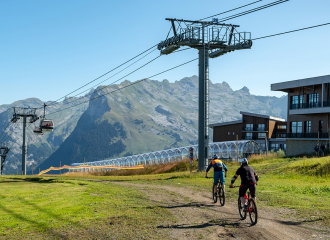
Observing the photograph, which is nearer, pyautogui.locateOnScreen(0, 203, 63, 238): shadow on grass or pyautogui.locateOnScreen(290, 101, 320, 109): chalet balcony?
pyautogui.locateOnScreen(0, 203, 63, 238): shadow on grass

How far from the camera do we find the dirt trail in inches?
372

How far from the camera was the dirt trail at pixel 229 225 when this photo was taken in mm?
9438

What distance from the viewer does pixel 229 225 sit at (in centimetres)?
1064

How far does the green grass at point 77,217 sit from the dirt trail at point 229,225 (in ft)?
2.24

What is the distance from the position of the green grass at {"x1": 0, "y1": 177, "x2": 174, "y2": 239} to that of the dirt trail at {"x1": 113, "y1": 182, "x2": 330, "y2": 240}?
0.68 m

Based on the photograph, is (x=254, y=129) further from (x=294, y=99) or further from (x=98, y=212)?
(x=98, y=212)

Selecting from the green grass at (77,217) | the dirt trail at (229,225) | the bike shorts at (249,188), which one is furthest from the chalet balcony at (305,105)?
the bike shorts at (249,188)

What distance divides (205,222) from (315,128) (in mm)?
A: 44002

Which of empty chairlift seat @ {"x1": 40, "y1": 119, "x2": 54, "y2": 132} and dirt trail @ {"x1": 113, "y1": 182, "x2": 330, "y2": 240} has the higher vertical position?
empty chairlift seat @ {"x1": 40, "y1": 119, "x2": 54, "y2": 132}

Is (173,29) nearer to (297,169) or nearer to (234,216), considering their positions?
(297,169)

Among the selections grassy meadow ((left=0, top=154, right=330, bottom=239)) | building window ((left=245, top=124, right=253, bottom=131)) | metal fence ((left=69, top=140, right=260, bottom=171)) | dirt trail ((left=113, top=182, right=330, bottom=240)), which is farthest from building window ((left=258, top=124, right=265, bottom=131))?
dirt trail ((left=113, top=182, right=330, bottom=240))

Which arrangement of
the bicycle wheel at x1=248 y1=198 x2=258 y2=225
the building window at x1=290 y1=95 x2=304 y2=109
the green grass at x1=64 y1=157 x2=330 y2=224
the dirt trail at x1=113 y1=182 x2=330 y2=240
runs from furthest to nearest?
1. the building window at x1=290 y1=95 x2=304 y2=109
2. the green grass at x1=64 y1=157 x2=330 y2=224
3. the bicycle wheel at x1=248 y1=198 x2=258 y2=225
4. the dirt trail at x1=113 y1=182 x2=330 y2=240

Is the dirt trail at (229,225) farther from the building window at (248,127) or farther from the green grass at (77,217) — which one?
the building window at (248,127)

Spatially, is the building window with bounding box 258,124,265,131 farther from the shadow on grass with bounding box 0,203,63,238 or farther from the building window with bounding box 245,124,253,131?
the shadow on grass with bounding box 0,203,63,238
